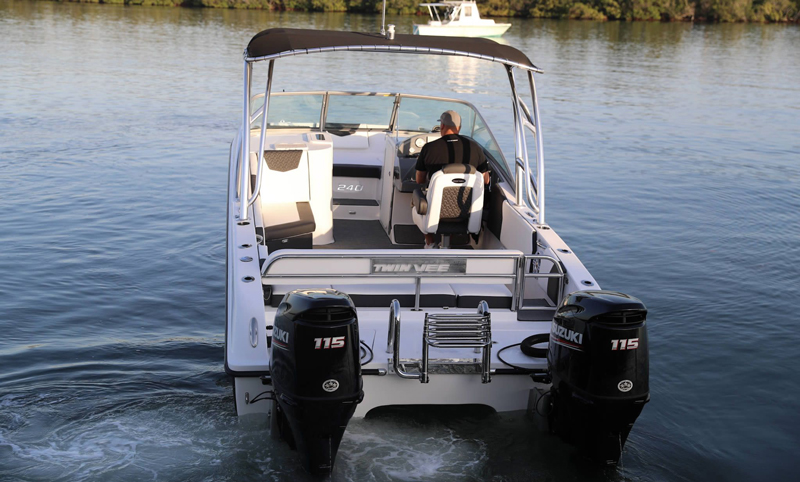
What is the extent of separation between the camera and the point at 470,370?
3844 mm

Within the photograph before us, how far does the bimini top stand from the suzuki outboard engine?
6.00 feet

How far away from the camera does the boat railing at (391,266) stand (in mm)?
4016

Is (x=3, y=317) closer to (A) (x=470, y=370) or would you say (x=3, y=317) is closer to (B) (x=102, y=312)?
(B) (x=102, y=312)

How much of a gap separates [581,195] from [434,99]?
4137 mm

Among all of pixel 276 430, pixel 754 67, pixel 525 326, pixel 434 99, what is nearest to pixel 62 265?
pixel 434 99

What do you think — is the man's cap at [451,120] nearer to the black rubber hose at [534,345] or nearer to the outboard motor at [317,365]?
the black rubber hose at [534,345]

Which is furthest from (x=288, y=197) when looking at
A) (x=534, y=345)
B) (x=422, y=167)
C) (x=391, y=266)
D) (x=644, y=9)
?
(x=644, y=9)

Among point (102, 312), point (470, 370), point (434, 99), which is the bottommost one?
point (102, 312)

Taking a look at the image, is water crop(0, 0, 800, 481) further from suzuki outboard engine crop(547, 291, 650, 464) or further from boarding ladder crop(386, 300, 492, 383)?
boarding ladder crop(386, 300, 492, 383)

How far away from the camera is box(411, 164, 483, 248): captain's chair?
5234 millimetres

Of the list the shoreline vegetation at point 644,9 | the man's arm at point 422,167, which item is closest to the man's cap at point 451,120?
the man's arm at point 422,167

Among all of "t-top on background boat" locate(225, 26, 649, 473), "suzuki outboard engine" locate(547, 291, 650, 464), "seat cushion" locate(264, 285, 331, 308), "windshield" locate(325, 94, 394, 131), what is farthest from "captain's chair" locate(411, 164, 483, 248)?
"windshield" locate(325, 94, 394, 131)

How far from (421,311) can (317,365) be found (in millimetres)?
1088

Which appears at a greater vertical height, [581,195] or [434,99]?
[434,99]
